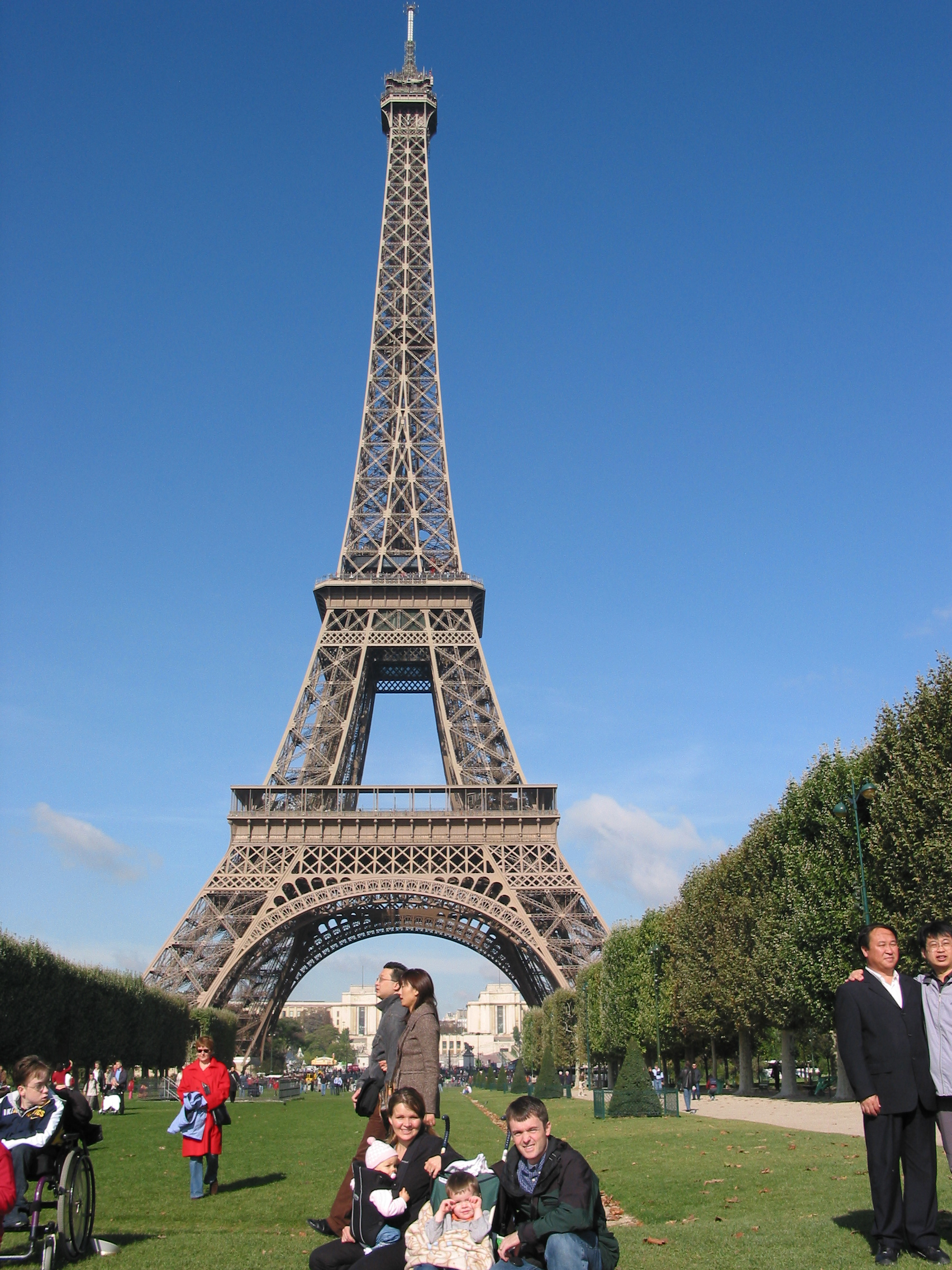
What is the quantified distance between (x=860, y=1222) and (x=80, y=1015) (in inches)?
1354

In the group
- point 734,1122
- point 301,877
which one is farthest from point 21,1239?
point 301,877

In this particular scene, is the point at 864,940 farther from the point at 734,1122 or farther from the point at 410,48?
→ the point at 410,48

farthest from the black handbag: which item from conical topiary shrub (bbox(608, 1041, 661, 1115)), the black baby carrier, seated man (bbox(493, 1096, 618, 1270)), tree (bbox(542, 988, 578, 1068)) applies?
tree (bbox(542, 988, 578, 1068))

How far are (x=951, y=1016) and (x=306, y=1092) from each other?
60.9 metres

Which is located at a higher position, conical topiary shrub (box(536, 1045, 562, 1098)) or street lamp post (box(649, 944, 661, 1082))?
street lamp post (box(649, 944, 661, 1082))

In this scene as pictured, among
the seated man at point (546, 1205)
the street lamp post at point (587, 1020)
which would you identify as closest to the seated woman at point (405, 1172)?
the seated man at point (546, 1205)

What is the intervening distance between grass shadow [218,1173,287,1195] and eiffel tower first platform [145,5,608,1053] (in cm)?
3237

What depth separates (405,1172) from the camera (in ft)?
23.0

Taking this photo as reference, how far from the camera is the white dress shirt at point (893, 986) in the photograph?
309 inches

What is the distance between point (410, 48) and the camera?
73.6 metres

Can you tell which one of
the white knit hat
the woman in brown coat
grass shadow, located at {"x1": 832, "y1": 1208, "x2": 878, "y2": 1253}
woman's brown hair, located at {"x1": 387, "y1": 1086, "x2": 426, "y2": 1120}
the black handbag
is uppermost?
the woman in brown coat

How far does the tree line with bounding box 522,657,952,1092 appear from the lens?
24703 millimetres

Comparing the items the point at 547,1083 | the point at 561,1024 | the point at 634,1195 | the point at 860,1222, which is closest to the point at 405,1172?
the point at 860,1222

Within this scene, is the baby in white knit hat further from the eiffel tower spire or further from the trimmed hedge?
the eiffel tower spire
